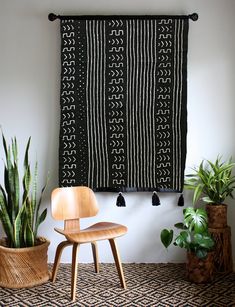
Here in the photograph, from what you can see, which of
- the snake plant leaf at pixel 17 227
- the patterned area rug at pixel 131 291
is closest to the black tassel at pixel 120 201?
the patterned area rug at pixel 131 291

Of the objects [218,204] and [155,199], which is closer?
[218,204]

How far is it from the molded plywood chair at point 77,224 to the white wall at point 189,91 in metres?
0.30

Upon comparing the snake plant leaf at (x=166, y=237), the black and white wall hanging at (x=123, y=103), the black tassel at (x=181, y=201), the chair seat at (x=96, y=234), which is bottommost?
the snake plant leaf at (x=166, y=237)

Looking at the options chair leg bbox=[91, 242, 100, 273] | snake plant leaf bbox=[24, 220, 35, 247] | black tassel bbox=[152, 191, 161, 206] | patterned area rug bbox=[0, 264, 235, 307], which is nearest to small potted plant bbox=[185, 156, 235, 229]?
A: black tassel bbox=[152, 191, 161, 206]

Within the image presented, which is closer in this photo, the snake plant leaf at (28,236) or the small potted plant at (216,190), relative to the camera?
the snake plant leaf at (28,236)

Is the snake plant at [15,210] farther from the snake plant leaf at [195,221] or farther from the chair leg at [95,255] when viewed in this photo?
the snake plant leaf at [195,221]

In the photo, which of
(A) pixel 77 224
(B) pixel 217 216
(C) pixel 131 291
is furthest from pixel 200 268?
(A) pixel 77 224

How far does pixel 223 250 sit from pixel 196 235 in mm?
383

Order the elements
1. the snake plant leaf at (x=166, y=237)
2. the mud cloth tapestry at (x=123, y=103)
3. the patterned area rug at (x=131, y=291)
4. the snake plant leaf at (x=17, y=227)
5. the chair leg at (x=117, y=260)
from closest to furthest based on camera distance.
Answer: the patterned area rug at (x=131, y=291), the chair leg at (x=117, y=260), the snake plant leaf at (x=17, y=227), the snake plant leaf at (x=166, y=237), the mud cloth tapestry at (x=123, y=103)

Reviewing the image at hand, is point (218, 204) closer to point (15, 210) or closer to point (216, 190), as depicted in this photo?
point (216, 190)

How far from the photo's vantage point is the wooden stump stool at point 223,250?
3.20 m

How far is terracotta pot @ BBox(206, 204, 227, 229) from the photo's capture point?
3213mm

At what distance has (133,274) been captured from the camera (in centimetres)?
324

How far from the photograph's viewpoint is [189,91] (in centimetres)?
342
